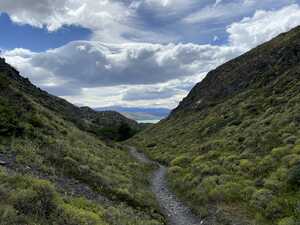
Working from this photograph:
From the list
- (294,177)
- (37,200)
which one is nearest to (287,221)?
(294,177)

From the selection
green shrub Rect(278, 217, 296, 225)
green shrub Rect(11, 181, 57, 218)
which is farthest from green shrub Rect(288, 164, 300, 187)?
green shrub Rect(11, 181, 57, 218)

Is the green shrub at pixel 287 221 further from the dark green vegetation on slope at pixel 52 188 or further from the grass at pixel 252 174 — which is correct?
the dark green vegetation on slope at pixel 52 188

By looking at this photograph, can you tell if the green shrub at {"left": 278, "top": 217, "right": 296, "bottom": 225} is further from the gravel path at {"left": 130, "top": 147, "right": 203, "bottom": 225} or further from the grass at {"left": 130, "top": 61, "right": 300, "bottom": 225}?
the gravel path at {"left": 130, "top": 147, "right": 203, "bottom": 225}

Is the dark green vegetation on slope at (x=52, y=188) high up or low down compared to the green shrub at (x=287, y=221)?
up

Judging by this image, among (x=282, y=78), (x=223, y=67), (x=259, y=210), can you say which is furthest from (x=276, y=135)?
(x=223, y=67)

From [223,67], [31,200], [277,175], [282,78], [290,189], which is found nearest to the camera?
[31,200]

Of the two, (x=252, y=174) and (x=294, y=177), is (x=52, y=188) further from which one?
(x=252, y=174)

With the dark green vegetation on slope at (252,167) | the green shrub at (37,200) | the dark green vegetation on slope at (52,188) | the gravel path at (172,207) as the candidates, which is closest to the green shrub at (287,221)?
the dark green vegetation on slope at (252,167)

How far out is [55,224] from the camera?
9.16 meters

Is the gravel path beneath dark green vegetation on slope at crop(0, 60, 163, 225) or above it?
beneath

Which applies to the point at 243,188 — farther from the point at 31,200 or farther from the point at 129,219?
the point at 31,200

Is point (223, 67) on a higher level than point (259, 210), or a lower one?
higher

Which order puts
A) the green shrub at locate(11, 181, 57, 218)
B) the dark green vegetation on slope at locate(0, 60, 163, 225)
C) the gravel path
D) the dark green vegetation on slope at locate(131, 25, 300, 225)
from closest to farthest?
the green shrub at locate(11, 181, 57, 218) < the dark green vegetation on slope at locate(0, 60, 163, 225) < the dark green vegetation on slope at locate(131, 25, 300, 225) < the gravel path

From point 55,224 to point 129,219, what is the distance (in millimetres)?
4471
